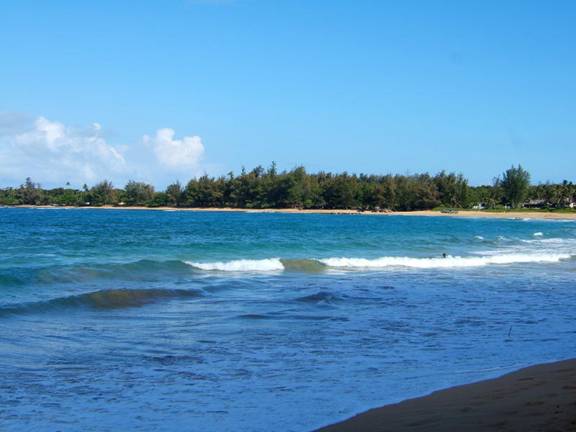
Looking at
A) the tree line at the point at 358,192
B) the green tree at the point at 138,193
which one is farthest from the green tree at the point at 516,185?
the green tree at the point at 138,193

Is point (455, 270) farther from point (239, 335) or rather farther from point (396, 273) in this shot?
point (239, 335)

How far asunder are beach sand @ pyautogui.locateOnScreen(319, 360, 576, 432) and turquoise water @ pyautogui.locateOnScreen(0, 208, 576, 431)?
43cm

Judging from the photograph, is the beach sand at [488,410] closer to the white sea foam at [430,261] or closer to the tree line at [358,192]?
the white sea foam at [430,261]

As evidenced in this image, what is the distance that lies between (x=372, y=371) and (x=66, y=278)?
15519mm

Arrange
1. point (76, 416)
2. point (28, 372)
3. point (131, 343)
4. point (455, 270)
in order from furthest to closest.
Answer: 1. point (455, 270)
2. point (131, 343)
3. point (28, 372)
4. point (76, 416)

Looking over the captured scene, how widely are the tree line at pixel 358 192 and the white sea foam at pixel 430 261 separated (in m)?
114

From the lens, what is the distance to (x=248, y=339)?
12.8 meters

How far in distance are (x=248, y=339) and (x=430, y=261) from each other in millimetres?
21027

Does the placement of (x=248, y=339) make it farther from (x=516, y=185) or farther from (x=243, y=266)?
(x=516, y=185)

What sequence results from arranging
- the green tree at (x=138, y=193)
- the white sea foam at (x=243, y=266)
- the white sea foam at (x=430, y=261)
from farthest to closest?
the green tree at (x=138, y=193) < the white sea foam at (x=430, y=261) < the white sea foam at (x=243, y=266)

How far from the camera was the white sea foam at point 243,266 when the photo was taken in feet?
→ 92.2

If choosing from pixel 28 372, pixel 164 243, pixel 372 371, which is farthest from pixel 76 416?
pixel 164 243

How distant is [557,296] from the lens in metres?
19.9

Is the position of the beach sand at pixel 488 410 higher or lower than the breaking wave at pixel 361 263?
higher
